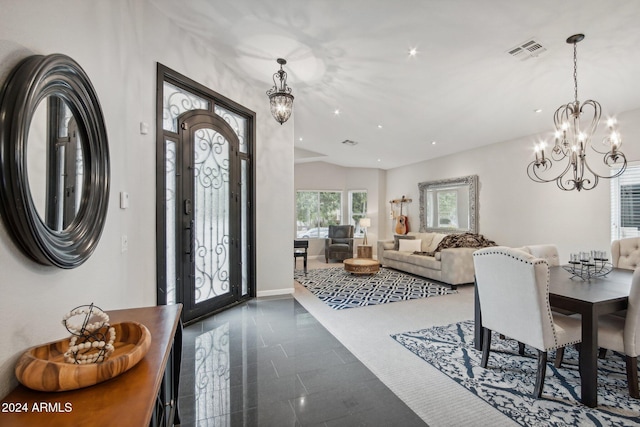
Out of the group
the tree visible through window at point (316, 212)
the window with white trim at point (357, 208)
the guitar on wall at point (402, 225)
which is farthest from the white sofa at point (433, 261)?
the tree visible through window at point (316, 212)

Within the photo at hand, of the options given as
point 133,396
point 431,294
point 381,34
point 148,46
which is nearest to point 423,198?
point 431,294

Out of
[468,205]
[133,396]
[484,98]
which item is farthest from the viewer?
[468,205]

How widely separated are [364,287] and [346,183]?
481 cm

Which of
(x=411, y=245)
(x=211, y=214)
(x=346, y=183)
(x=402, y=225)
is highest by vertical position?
(x=346, y=183)

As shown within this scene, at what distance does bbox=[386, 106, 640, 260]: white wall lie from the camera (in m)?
4.38

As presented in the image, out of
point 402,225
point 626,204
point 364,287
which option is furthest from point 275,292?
point 626,204

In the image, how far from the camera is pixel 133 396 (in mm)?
915

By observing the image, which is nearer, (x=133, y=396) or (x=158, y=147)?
(x=133, y=396)

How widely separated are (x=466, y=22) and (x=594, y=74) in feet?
6.27

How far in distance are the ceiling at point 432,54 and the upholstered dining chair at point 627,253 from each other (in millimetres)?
1832

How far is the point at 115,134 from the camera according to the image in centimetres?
214

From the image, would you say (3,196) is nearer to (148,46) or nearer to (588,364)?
(148,46)

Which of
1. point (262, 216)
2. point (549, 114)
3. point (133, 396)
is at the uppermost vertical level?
point (549, 114)

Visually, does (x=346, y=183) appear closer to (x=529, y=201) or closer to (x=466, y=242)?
(x=466, y=242)
